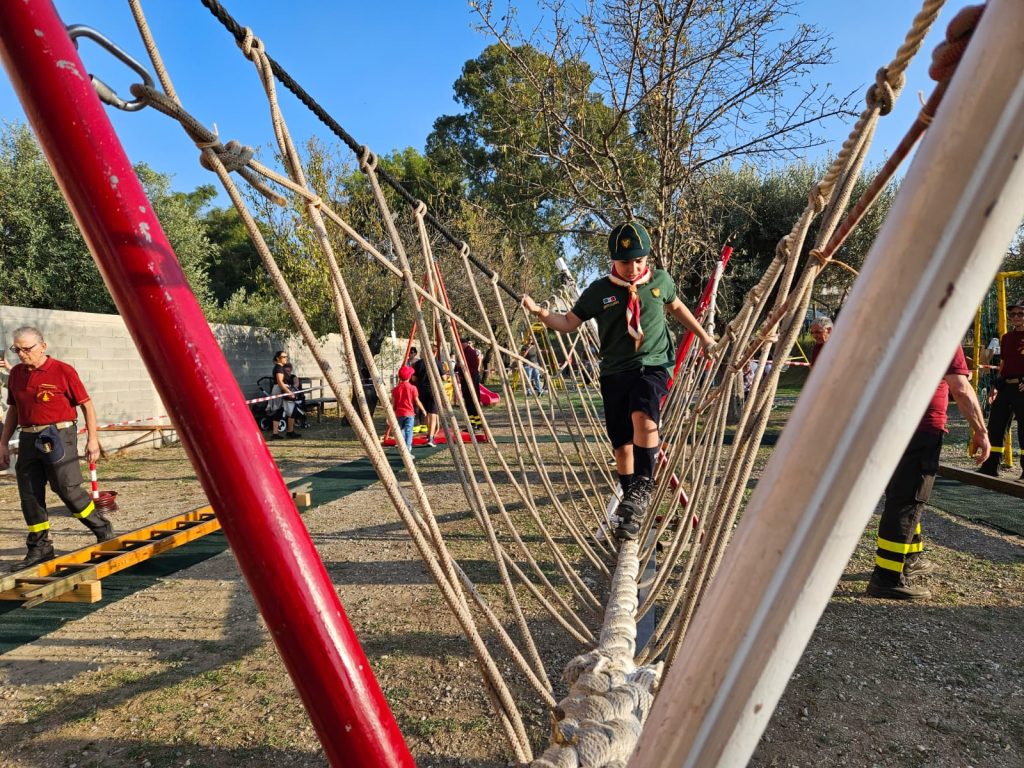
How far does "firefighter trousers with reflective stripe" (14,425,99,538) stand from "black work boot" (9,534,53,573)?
0.08 feet

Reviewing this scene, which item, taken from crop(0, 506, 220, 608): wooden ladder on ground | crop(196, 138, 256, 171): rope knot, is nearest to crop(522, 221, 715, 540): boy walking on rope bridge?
crop(196, 138, 256, 171): rope knot

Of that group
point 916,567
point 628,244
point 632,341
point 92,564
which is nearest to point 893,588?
point 916,567

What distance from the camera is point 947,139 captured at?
0.35 metres

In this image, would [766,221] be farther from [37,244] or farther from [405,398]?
[37,244]

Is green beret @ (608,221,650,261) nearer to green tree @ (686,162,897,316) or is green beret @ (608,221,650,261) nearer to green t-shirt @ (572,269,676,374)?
green t-shirt @ (572,269,676,374)

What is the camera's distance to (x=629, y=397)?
9.30 ft

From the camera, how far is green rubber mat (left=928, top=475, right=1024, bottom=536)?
381cm

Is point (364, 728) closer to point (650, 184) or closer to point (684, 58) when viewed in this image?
point (684, 58)

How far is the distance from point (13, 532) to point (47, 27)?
4496 millimetres

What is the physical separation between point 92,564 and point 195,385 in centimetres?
Result: 308

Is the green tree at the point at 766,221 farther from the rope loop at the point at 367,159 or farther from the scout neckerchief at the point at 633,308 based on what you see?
the rope loop at the point at 367,159

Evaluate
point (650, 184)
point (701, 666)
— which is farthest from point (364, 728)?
point (650, 184)

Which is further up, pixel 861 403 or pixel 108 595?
pixel 861 403

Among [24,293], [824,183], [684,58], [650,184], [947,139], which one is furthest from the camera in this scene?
[24,293]
